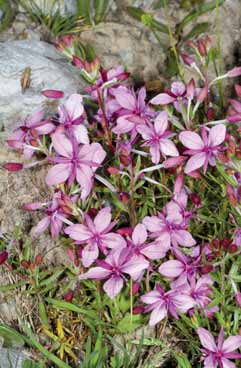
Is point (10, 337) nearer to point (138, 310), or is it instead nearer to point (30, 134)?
point (138, 310)

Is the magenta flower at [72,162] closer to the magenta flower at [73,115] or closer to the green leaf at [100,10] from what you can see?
the magenta flower at [73,115]

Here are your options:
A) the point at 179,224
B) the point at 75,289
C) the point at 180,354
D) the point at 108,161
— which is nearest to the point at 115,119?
the point at 108,161

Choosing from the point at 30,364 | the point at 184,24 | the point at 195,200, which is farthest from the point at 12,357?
the point at 184,24

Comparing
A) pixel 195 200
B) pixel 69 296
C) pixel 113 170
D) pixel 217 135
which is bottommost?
pixel 69 296

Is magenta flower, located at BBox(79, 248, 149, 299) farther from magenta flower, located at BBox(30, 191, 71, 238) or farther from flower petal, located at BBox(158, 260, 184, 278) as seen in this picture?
magenta flower, located at BBox(30, 191, 71, 238)

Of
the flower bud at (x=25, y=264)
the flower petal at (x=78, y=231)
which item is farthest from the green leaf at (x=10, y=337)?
the flower petal at (x=78, y=231)

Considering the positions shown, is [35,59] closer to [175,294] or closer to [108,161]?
[108,161]
